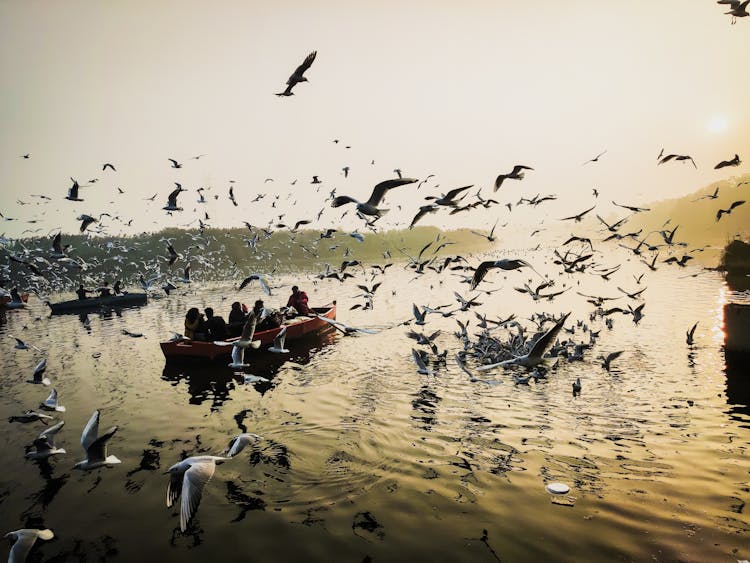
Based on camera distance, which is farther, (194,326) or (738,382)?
(194,326)

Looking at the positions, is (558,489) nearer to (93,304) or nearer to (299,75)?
(299,75)

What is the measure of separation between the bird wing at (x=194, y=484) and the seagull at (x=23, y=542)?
186cm

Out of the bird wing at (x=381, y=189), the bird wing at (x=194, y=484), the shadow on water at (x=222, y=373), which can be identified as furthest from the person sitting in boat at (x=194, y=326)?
the bird wing at (x=194, y=484)

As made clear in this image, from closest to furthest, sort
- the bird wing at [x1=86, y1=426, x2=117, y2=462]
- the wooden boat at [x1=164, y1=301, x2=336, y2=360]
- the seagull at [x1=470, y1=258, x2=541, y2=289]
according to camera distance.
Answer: the seagull at [x1=470, y1=258, x2=541, y2=289], the bird wing at [x1=86, y1=426, x2=117, y2=462], the wooden boat at [x1=164, y1=301, x2=336, y2=360]

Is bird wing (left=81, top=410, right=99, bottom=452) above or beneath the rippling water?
above

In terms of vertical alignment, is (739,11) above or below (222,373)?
above

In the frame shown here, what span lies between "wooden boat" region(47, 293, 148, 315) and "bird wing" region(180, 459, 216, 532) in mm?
40596

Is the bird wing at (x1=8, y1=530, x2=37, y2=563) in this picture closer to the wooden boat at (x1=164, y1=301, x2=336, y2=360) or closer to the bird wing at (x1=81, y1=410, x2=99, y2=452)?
the bird wing at (x1=81, y1=410, x2=99, y2=452)

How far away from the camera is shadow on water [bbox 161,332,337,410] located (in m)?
15.9

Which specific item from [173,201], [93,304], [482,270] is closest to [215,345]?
[173,201]

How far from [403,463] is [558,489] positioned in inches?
127

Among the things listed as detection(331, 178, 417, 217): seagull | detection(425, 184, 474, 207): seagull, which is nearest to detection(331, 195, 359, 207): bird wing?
detection(331, 178, 417, 217): seagull

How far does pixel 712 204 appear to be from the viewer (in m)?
166

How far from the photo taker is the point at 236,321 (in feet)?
63.7
